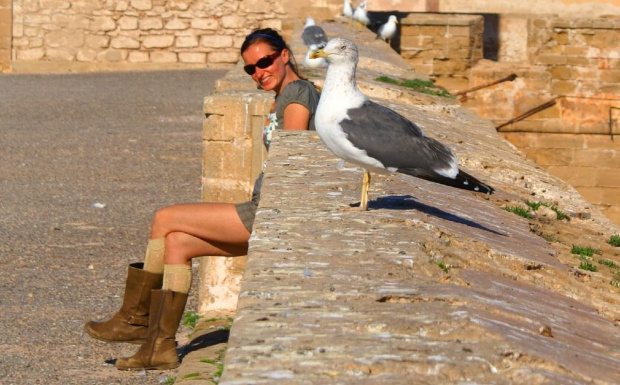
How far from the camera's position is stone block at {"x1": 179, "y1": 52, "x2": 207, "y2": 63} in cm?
2255

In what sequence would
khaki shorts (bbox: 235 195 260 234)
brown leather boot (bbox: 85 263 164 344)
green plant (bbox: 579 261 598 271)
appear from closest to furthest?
green plant (bbox: 579 261 598 271) → khaki shorts (bbox: 235 195 260 234) → brown leather boot (bbox: 85 263 164 344)

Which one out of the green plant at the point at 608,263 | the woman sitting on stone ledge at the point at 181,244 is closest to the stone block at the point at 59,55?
the woman sitting on stone ledge at the point at 181,244

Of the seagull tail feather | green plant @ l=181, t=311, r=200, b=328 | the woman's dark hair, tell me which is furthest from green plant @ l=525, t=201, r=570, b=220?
green plant @ l=181, t=311, r=200, b=328

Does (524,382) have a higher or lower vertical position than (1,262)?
higher

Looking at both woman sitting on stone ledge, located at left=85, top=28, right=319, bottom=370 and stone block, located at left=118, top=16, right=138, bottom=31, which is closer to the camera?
woman sitting on stone ledge, located at left=85, top=28, right=319, bottom=370

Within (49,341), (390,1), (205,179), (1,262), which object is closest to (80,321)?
(49,341)

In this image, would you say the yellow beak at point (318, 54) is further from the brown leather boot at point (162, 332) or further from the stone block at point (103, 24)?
the stone block at point (103, 24)

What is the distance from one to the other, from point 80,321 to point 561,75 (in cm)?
1091

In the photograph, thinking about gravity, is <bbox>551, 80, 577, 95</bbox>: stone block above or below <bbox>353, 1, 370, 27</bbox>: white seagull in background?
below

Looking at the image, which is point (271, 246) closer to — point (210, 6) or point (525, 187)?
point (525, 187)

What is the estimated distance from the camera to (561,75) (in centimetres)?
1705

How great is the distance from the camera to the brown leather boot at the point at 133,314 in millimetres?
6062

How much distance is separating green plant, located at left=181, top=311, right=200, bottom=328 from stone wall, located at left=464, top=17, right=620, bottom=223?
9.09 metres

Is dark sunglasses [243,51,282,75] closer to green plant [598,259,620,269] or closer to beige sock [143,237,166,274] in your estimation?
beige sock [143,237,166,274]
